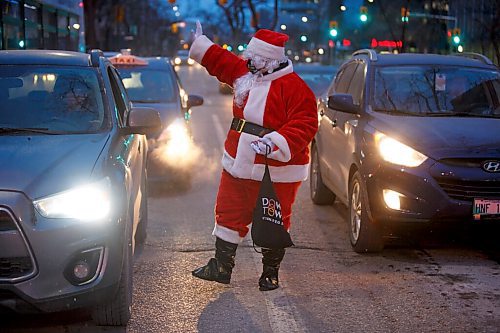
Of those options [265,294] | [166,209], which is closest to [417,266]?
[265,294]

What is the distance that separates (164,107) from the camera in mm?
10438

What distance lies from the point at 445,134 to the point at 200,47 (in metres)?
2.09

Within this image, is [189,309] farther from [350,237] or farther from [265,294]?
[350,237]

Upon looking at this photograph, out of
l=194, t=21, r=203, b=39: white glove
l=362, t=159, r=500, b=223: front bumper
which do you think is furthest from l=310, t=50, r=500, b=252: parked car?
l=194, t=21, r=203, b=39: white glove

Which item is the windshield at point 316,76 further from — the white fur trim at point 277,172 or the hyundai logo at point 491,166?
the white fur trim at point 277,172

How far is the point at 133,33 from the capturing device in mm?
70062

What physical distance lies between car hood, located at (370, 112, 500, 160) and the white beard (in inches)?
57.9

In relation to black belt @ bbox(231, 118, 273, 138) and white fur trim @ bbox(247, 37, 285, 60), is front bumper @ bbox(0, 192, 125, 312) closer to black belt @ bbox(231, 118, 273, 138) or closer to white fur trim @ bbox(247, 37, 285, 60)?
black belt @ bbox(231, 118, 273, 138)

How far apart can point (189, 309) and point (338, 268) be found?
5.00 feet

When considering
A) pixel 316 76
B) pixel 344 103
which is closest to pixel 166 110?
pixel 344 103

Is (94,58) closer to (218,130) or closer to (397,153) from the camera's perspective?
(397,153)

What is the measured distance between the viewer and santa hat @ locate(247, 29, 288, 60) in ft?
18.4

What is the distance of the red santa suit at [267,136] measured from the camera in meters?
5.49

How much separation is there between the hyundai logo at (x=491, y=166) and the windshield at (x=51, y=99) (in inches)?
113
